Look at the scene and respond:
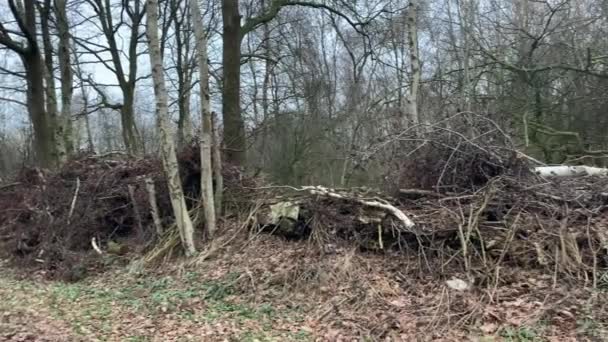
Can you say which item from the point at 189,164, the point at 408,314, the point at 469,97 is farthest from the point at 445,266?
the point at 469,97

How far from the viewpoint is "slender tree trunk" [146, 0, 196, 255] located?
24.3 feet

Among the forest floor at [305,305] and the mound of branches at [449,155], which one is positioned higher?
the mound of branches at [449,155]

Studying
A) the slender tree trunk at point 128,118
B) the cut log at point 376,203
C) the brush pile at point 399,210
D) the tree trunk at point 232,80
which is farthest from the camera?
the slender tree trunk at point 128,118

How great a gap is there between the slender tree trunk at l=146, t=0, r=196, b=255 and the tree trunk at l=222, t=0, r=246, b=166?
7.63ft

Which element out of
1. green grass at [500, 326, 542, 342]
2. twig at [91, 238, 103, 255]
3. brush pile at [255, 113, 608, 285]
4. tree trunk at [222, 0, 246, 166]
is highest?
tree trunk at [222, 0, 246, 166]

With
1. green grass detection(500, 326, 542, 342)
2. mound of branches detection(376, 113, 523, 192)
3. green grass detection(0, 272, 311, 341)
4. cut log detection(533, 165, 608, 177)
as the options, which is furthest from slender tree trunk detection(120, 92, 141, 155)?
green grass detection(500, 326, 542, 342)

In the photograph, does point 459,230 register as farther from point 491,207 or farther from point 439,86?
point 439,86

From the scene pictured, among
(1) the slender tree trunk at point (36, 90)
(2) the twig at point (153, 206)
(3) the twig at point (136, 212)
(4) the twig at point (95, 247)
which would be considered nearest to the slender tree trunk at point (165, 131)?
(2) the twig at point (153, 206)

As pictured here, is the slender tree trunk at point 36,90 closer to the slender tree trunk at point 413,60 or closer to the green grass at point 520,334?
the slender tree trunk at point 413,60

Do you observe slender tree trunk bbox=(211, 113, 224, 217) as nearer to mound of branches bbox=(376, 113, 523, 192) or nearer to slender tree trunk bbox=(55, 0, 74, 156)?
mound of branches bbox=(376, 113, 523, 192)

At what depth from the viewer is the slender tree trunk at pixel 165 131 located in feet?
24.3

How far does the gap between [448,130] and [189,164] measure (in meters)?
4.45

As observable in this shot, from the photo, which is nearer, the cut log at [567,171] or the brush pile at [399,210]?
the brush pile at [399,210]

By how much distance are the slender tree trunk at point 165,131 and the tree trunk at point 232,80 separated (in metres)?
2.33
